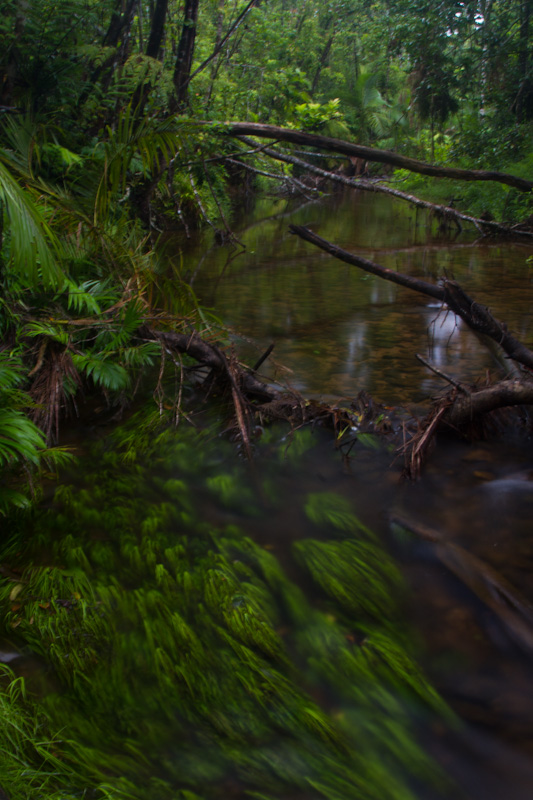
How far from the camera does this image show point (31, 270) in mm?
2234

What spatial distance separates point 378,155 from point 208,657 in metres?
6.88

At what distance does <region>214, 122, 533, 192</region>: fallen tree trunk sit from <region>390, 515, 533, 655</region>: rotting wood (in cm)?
587

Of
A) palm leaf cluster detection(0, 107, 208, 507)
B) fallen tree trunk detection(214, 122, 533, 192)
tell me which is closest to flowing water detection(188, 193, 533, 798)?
palm leaf cluster detection(0, 107, 208, 507)

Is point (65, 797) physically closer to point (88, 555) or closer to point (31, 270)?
point (88, 555)

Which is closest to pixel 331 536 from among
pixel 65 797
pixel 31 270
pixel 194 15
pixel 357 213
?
pixel 65 797

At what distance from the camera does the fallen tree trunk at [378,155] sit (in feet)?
22.9

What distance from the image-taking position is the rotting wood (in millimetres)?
2035

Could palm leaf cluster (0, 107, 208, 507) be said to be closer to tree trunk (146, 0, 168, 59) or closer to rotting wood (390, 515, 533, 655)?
rotting wood (390, 515, 533, 655)

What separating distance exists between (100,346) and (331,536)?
1868mm

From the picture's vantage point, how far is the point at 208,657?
1974mm

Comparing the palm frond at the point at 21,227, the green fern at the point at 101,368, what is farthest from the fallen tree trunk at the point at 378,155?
the palm frond at the point at 21,227

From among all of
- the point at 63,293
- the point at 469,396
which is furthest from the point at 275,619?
the point at 63,293

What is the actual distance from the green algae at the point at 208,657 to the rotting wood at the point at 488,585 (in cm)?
25

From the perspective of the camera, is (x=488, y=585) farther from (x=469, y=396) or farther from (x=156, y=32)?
(x=156, y=32)
